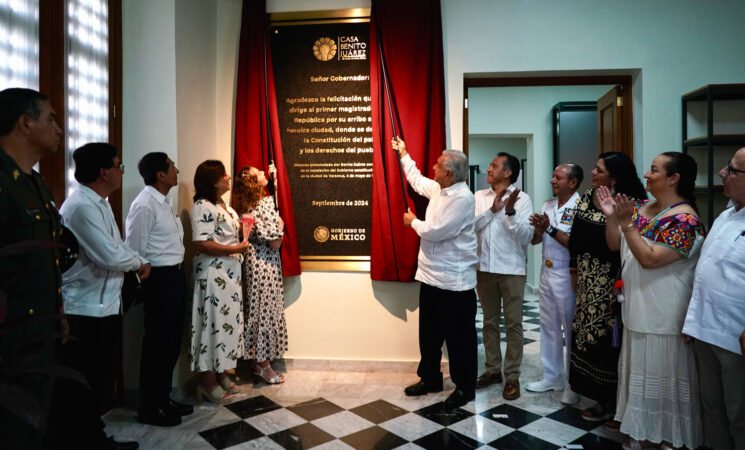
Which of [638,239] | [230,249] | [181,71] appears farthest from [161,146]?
[638,239]

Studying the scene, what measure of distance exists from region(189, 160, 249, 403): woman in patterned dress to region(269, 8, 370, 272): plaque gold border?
0.73m

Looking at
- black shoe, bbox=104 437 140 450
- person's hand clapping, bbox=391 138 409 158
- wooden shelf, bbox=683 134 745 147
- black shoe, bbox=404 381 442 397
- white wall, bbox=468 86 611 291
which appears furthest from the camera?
white wall, bbox=468 86 611 291

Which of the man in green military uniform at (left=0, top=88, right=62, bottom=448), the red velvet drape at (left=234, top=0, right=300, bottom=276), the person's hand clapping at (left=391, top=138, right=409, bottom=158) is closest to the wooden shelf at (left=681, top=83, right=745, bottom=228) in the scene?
the person's hand clapping at (left=391, top=138, right=409, bottom=158)

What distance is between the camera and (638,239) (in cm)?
211

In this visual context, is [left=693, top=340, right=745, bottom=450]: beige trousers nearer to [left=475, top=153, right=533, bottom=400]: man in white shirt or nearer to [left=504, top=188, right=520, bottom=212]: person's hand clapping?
[left=475, top=153, right=533, bottom=400]: man in white shirt

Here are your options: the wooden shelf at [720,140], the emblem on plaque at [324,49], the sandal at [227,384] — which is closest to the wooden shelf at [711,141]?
the wooden shelf at [720,140]

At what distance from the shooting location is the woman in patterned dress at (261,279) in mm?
3234

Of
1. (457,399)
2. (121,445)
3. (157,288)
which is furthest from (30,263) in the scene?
(457,399)

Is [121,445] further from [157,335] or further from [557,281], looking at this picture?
[557,281]

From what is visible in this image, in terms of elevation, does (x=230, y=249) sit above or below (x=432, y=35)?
below

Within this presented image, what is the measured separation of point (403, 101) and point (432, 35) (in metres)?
0.50

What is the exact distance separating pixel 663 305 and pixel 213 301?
7.72 feet

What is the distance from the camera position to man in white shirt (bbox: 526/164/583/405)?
300 centimetres

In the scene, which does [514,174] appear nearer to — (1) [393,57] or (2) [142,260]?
(1) [393,57]
